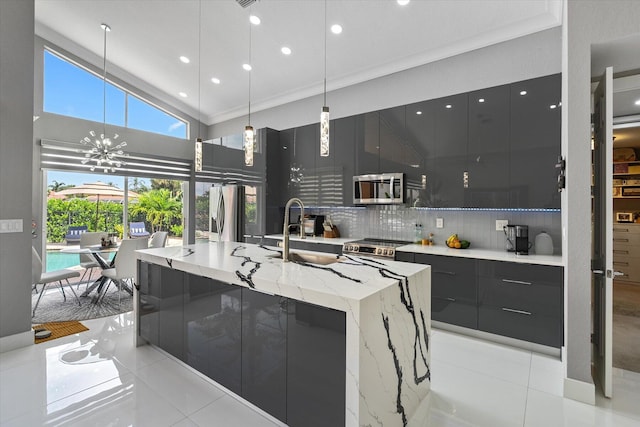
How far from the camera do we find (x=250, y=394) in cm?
191

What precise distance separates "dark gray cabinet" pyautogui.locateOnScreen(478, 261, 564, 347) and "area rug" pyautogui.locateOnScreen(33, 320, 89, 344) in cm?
434

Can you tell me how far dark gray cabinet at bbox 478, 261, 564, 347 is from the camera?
2.63 m

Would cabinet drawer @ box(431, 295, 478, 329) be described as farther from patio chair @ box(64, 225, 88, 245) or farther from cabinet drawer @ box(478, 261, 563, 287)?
patio chair @ box(64, 225, 88, 245)

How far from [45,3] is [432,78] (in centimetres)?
556

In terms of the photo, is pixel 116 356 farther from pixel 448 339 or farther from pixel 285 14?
pixel 285 14

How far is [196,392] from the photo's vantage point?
7.21 ft

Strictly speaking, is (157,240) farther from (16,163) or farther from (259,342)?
(259,342)

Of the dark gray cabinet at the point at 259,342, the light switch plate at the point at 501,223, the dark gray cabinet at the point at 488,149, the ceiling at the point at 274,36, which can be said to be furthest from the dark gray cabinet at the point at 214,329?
the ceiling at the point at 274,36

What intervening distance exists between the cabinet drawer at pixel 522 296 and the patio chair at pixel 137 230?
6.33 meters

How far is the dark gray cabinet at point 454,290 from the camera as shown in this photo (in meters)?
3.04

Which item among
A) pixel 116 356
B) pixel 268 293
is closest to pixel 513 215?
pixel 268 293

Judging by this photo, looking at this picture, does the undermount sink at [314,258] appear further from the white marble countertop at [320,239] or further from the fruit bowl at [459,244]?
the fruit bowl at [459,244]

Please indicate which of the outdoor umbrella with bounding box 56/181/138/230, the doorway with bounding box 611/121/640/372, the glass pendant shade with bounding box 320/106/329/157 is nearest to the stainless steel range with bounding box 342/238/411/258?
the glass pendant shade with bounding box 320/106/329/157

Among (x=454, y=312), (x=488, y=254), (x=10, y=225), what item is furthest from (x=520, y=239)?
(x=10, y=225)
